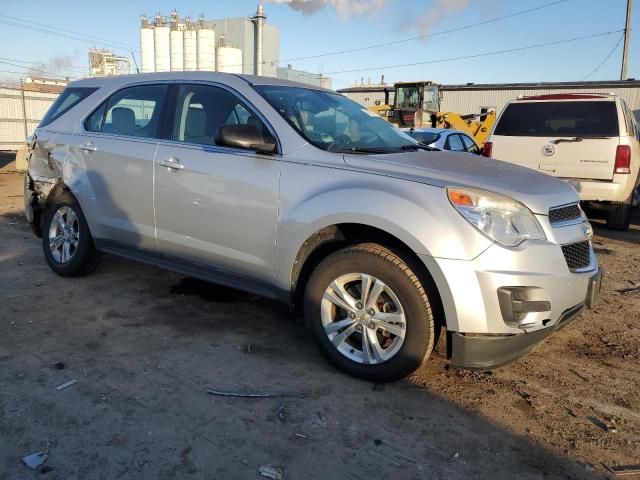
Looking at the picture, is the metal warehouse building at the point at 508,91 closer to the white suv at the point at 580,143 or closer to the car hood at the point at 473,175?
the white suv at the point at 580,143

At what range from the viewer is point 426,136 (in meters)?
9.99

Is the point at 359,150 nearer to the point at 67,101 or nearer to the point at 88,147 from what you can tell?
the point at 88,147

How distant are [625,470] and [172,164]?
3390mm

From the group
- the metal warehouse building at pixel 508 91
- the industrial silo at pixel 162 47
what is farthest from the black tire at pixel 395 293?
the industrial silo at pixel 162 47

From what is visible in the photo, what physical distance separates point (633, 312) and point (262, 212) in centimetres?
348

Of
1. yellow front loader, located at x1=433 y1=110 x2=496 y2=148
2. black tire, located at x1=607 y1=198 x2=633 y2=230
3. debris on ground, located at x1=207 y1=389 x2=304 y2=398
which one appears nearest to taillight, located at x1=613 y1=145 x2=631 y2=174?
black tire, located at x1=607 y1=198 x2=633 y2=230

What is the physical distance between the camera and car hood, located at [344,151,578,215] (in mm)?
3031

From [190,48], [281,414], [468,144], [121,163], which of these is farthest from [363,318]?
[190,48]

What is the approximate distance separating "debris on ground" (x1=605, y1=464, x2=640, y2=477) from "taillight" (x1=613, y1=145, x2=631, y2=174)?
5.92 metres

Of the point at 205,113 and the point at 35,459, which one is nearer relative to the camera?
the point at 35,459

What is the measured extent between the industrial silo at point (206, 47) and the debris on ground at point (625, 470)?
32.7 meters

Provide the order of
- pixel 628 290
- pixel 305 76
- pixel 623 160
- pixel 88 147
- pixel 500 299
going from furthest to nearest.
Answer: pixel 305 76 → pixel 623 160 → pixel 628 290 → pixel 88 147 → pixel 500 299

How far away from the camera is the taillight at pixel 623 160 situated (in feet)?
24.1

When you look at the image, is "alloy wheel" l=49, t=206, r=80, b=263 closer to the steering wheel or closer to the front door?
the front door
